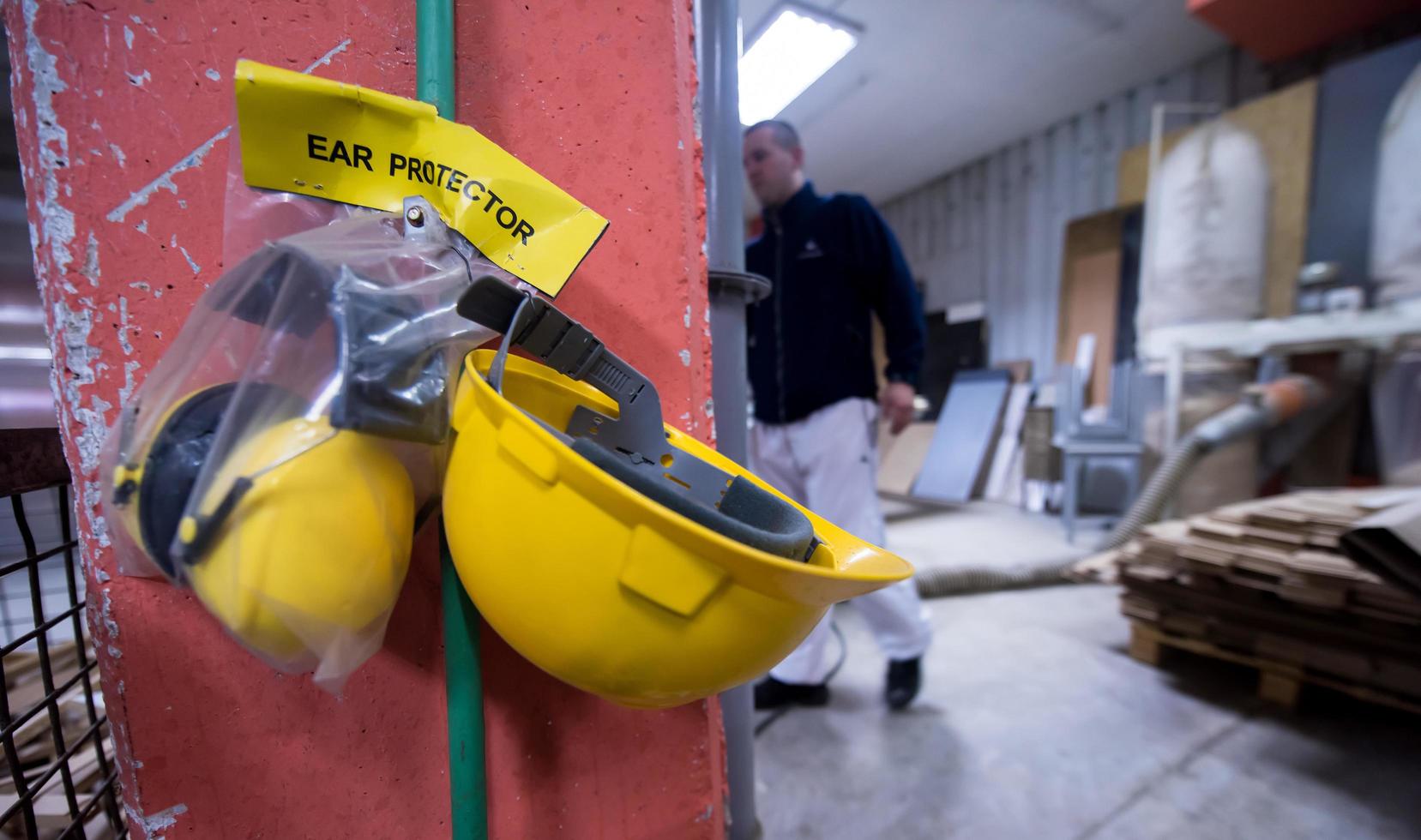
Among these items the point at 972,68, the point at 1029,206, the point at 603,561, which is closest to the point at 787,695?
the point at 603,561

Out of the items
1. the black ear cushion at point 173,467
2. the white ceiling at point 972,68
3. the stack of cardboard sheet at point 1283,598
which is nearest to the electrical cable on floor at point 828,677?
the stack of cardboard sheet at point 1283,598

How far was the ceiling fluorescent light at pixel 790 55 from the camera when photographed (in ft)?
7.91

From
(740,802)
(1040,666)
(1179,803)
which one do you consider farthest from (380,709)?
(1040,666)

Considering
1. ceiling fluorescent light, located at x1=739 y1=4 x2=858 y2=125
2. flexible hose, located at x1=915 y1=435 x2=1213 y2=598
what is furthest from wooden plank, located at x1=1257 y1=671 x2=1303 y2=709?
ceiling fluorescent light, located at x1=739 y1=4 x2=858 y2=125

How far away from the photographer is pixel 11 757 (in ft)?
1.36

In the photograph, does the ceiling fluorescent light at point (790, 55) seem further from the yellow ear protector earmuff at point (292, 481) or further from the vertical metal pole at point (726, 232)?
the yellow ear protector earmuff at point (292, 481)

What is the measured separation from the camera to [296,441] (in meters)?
0.24

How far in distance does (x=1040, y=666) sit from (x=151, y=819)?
5.62 feet

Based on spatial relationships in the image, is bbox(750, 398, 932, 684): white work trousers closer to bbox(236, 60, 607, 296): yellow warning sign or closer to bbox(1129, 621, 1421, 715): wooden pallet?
bbox(1129, 621, 1421, 715): wooden pallet

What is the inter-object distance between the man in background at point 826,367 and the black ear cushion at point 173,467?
1140 millimetres

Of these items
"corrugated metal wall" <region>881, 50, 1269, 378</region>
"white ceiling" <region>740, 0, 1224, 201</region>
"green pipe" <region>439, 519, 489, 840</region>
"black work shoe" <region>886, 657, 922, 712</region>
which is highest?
"white ceiling" <region>740, 0, 1224, 201</region>

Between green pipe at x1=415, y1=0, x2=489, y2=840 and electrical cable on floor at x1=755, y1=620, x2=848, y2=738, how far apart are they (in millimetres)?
978

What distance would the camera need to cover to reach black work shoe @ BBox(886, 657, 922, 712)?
4.15 feet

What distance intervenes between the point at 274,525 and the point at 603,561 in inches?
5.6
